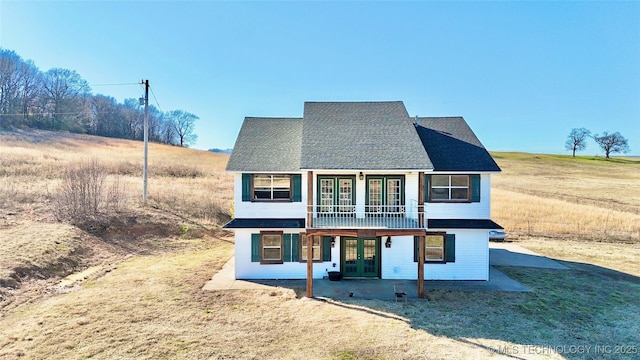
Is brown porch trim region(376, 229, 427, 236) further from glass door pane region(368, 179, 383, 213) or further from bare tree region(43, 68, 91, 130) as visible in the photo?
bare tree region(43, 68, 91, 130)

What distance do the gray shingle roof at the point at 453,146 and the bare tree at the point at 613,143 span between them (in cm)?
8294

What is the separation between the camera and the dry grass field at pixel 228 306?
843 cm

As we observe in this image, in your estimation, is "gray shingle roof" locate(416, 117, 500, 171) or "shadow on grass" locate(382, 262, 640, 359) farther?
"gray shingle roof" locate(416, 117, 500, 171)

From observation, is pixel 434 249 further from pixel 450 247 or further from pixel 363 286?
pixel 363 286

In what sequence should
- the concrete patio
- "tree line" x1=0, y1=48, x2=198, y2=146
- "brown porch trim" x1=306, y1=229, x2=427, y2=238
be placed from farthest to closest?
"tree line" x1=0, y1=48, x2=198, y2=146
the concrete patio
"brown porch trim" x1=306, y1=229, x2=427, y2=238

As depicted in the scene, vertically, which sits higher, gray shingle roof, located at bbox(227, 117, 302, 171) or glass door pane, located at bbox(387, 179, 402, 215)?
gray shingle roof, located at bbox(227, 117, 302, 171)

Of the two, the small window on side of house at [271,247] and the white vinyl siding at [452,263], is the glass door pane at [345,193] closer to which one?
the white vinyl siding at [452,263]

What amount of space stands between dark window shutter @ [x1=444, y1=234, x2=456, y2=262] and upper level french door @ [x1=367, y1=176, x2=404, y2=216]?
245 centimetres

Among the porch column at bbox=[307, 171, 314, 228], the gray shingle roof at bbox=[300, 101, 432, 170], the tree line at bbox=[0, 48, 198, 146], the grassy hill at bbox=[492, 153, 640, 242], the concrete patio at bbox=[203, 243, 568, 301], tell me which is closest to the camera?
the porch column at bbox=[307, 171, 314, 228]

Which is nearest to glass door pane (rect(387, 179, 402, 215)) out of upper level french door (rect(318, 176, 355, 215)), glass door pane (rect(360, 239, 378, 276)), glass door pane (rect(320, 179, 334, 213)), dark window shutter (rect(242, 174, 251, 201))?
upper level french door (rect(318, 176, 355, 215))

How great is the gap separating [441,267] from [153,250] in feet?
50.3

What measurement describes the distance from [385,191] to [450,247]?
12.0 feet

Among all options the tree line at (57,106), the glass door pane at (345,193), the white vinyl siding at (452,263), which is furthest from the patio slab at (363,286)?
the tree line at (57,106)

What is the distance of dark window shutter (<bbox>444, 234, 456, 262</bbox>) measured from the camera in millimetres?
14125
